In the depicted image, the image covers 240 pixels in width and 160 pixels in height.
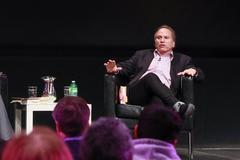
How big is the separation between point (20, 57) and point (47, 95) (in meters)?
1.00

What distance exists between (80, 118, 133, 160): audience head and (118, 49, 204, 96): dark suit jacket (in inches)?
122

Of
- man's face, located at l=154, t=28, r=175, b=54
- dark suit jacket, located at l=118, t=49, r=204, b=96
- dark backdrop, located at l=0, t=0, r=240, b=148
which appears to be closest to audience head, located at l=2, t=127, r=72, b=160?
dark suit jacket, located at l=118, t=49, r=204, b=96

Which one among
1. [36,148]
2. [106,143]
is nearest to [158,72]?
[106,143]

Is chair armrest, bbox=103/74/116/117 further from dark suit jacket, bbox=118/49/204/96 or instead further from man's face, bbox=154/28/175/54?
man's face, bbox=154/28/175/54

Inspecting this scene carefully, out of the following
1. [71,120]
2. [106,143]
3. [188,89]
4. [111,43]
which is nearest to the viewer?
→ [106,143]

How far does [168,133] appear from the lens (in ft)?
6.85

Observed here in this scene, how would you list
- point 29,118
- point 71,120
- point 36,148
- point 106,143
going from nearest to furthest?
point 36,148 → point 106,143 → point 71,120 → point 29,118

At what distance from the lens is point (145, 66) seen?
200 inches

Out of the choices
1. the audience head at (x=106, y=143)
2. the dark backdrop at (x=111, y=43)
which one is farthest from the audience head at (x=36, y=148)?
the dark backdrop at (x=111, y=43)

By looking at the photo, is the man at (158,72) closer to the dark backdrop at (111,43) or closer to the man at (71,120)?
the dark backdrop at (111,43)

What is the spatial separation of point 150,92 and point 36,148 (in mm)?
3336

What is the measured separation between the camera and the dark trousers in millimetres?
4602

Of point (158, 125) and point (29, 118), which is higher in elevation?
point (158, 125)

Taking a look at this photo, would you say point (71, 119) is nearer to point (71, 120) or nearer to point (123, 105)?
point (71, 120)
